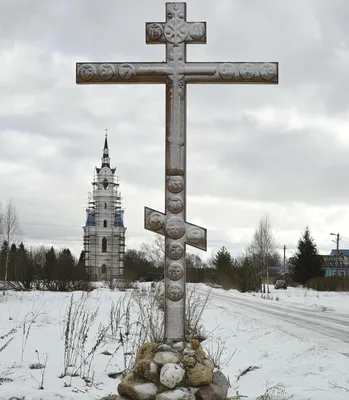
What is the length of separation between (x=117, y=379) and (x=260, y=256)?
36.8 meters

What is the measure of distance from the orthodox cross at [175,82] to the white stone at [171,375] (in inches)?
18.2

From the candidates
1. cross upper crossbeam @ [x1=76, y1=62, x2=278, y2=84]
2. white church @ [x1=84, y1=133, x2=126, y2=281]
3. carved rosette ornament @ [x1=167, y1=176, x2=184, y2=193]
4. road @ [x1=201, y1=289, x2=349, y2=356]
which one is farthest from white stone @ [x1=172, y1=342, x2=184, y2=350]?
white church @ [x1=84, y1=133, x2=126, y2=281]

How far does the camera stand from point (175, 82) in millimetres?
5527

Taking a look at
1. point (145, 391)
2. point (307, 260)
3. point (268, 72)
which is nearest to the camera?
point (145, 391)

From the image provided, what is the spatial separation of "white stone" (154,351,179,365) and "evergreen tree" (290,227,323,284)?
43820mm

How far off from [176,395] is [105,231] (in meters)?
60.3

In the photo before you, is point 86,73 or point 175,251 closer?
point 175,251

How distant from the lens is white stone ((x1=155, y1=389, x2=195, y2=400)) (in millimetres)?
4590

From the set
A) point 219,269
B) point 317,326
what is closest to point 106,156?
point 219,269

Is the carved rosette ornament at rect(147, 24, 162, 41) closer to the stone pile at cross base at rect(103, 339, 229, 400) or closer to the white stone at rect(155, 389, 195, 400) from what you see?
the stone pile at cross base at rect(103, 339, 229, 400)

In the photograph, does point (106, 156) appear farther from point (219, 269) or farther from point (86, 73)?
point (86, 73)

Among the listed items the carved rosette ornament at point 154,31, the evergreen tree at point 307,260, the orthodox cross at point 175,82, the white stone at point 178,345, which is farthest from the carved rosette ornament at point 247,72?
the evergreen tree at point 307,260

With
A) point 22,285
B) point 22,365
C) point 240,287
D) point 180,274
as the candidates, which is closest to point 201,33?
point 180,274

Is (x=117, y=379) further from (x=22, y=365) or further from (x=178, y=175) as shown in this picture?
(x=178, y=175)
